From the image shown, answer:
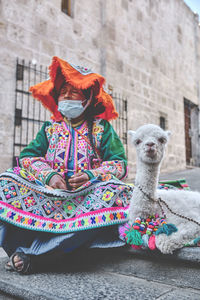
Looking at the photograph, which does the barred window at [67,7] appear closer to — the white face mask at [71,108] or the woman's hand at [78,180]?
the white face mask at [71,108]

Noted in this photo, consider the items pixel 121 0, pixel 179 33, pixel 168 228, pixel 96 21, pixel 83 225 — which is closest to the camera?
pixel 168 228

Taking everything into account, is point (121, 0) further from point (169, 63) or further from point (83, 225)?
point (83, 225)

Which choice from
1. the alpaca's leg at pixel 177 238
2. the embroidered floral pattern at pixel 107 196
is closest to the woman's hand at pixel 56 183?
the embroidered floral pattern at pixel 107 196

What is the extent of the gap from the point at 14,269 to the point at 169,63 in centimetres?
1030

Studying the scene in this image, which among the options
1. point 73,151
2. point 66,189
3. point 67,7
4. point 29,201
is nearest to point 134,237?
point 66,189

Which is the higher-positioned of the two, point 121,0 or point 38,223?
point 121,0

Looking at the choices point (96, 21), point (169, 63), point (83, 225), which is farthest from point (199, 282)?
point (169, 63)

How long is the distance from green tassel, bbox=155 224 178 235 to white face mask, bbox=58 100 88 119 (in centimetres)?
116

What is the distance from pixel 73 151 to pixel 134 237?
85 cm

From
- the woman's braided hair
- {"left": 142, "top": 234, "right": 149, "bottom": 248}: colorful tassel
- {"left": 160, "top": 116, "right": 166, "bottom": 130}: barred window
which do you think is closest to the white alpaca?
{"left": 142, "top": 234, "right": 149, "bottom": 248}: colorful tassel

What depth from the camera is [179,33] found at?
11.8 m

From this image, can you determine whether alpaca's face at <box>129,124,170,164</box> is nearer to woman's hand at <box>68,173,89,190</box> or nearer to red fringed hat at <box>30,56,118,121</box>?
woman's hand at <box>68,173,89,190</box>

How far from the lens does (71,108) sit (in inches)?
91.4

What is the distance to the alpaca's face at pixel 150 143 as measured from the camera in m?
1.67
